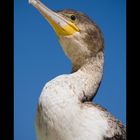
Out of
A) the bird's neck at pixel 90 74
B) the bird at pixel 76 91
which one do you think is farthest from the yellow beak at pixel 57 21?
the bird's neck at pixel 90 74

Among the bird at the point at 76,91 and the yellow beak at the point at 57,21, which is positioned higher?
the yellow beak at the point at 57,21

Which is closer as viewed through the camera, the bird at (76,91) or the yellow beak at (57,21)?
the bird at (76,91)

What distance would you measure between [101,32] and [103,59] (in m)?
0.17

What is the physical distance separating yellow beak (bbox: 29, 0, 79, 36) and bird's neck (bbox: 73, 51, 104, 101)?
0.21m

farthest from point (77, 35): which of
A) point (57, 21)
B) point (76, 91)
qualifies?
point (76, 91)

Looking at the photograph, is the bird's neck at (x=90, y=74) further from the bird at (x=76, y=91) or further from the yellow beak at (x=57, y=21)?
→ the yellow beak at (x=57, y=21)

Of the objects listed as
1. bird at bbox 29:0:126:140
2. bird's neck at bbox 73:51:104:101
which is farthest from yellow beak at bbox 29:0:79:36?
bird's neck at bbox 73:51:104:101

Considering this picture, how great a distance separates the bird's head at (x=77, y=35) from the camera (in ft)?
7.55

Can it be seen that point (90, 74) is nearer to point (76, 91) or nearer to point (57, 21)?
point (76, 91)

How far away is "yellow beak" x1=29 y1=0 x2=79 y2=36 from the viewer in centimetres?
221

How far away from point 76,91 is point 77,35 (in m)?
0.36
